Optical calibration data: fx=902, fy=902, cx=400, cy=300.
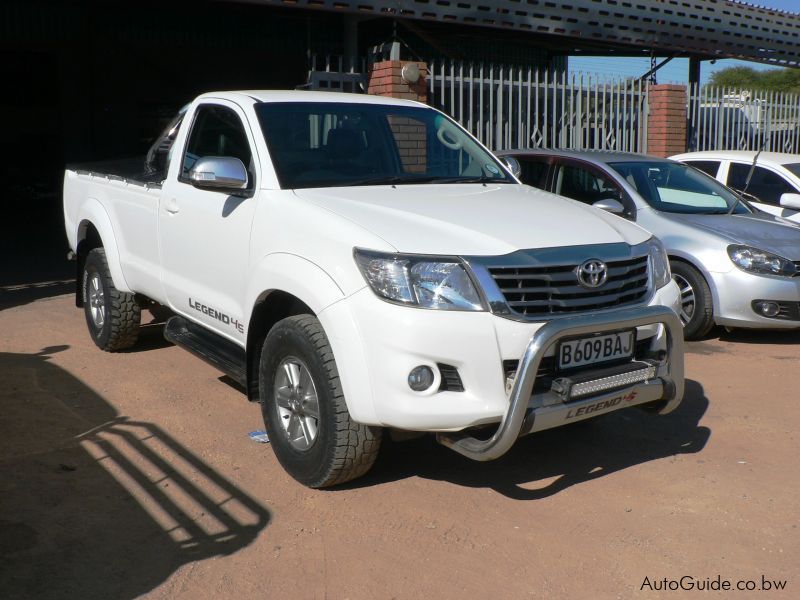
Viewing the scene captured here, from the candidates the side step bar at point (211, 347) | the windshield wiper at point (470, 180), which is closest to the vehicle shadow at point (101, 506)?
the side step bar at point (211, 347)

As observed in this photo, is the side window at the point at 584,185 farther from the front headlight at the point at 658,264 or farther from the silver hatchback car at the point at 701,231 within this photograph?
the front headlight at the point at 658,264

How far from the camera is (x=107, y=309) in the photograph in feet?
22.1

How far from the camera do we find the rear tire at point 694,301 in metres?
7.37

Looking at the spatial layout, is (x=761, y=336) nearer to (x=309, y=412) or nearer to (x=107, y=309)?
(x=309, y=412)

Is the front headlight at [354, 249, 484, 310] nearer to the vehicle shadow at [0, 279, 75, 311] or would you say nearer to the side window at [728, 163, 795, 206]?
the vehicle shadow at [0, 279, 75, 311]

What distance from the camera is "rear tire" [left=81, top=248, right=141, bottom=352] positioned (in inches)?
263

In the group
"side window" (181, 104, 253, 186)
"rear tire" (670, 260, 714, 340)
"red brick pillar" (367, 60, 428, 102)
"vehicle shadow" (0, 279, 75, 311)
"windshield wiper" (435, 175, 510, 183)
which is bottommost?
"vehicle shadow" (0, 279, 75, 311)

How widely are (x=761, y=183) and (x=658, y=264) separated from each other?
5.79 m

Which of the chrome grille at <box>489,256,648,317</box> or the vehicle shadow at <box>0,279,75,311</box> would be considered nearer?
the chrome grille at <box>489,256,648,317</box>

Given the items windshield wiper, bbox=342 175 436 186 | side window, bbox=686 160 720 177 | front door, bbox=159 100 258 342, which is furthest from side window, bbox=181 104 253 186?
side window, bbox=686 160 720 177

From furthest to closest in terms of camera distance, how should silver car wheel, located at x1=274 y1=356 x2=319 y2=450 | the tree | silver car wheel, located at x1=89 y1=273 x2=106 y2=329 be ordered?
the tree → silver car wheel, located at x1=89 y1=273 x2=106 y2=329 → silver car wheel, located at x1=274 y1=356 x2=319 y2=450

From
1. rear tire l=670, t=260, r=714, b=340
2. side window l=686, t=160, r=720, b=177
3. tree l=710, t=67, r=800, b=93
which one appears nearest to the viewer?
rear tire l=670, t=260, r=714, b=340

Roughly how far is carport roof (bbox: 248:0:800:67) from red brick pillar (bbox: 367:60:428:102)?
875 mm

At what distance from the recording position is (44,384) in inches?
242
